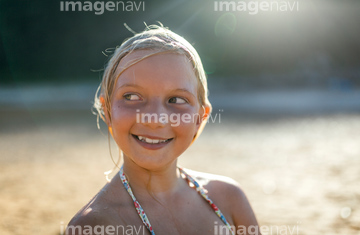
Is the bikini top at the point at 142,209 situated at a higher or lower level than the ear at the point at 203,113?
lower

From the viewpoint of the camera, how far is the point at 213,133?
876 centimetres

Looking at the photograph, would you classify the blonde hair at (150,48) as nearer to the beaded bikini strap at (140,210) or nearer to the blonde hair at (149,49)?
the blonde hair at (149,49)

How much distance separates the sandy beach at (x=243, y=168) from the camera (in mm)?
4016

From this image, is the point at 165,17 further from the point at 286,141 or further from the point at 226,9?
the point at 286,141

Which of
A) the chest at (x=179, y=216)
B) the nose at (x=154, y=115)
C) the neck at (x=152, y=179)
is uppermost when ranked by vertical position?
the nose at (x=154, y=115)

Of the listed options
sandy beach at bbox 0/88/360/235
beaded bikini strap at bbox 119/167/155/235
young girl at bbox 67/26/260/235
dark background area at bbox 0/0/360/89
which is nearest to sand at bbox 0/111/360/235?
sandy beach at bbox 0/88/360/235

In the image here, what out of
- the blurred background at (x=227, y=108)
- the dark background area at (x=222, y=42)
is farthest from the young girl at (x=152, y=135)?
→ the dark background area at (x=222, y=42)

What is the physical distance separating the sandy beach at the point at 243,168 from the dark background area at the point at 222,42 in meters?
8.84

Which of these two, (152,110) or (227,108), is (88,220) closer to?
(152,110)

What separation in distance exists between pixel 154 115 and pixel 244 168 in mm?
4468

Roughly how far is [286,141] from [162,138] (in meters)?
6.32

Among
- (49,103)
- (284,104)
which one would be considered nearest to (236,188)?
(284,104)

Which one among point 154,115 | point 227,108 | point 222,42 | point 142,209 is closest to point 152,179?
point 142,209

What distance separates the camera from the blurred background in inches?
179
